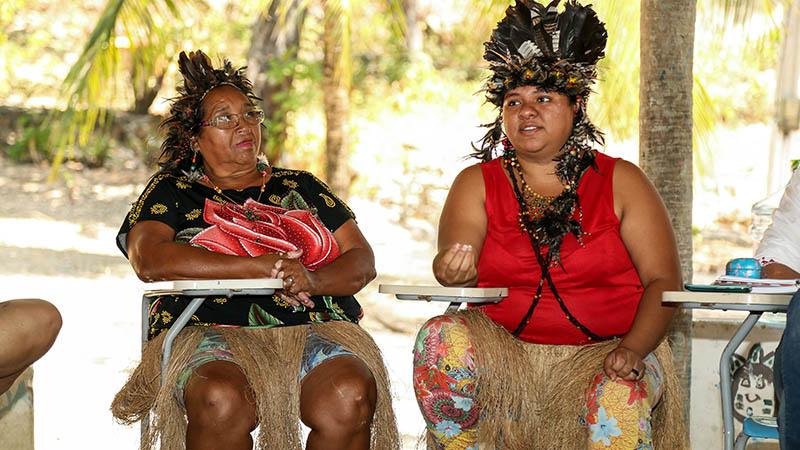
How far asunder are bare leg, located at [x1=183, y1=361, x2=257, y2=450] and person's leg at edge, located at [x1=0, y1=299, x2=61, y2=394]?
567mm

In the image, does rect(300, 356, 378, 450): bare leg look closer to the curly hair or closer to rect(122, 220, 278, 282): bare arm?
rect(122, 220, 278, 282): bare arm

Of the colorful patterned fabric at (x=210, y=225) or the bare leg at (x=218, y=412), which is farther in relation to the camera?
the colorful patterned fabric at (x=210, y=225)

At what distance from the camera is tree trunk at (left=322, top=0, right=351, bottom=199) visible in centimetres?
797

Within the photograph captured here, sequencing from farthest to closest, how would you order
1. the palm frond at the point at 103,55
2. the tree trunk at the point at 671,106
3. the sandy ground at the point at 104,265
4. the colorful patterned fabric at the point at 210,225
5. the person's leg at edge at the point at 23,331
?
the palm frond at the point at 103,55 < the sandy ground at the point at 104,265 < the tree trunk at the point at 671,106 < the colorful patterned fabric at the point at 210,225 < the person's leg at edge at the point at 23,331

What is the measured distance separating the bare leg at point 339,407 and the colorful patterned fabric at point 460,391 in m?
0.17

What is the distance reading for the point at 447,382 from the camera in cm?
283

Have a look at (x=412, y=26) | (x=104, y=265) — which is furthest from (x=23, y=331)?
(x=412, y=26)

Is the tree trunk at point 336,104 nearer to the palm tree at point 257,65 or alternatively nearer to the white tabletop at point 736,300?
the palm tree at point 257,65

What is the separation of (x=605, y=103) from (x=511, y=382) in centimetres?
431

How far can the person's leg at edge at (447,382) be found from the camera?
9.29ft

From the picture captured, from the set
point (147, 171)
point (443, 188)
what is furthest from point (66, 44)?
point (443, 188)

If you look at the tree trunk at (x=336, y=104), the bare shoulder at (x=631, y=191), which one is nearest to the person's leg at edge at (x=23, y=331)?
the bare shoulder at (x=631, y=191)

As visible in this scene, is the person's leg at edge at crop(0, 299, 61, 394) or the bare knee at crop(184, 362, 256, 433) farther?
the bare knee at crop(184, 362, 256, 433)

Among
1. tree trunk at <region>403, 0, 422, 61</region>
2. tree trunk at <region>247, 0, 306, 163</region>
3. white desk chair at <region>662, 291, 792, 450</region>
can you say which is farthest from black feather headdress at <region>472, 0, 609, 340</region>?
tree trunk at <region>403, 0, 422, 61</region>
